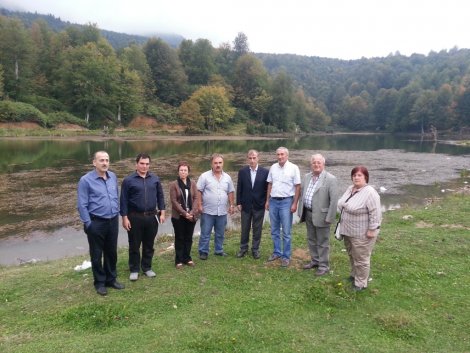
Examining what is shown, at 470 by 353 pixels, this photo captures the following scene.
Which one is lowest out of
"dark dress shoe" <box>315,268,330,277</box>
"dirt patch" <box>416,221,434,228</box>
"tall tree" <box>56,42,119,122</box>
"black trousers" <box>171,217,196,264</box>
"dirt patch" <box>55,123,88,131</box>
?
"dirt patch" <box>55,123,88,131</box>

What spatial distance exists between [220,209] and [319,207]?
86.1 inches

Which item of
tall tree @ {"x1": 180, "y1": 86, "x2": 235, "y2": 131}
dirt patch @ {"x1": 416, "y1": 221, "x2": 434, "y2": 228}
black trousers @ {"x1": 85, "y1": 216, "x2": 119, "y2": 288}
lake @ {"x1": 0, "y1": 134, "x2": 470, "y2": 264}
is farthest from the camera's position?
tall tree @ {"x1": 180, "y1": 86, "x2": 235, "y2": 131}

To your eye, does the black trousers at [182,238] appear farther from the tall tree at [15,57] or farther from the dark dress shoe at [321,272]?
the tall tree at [15,57]

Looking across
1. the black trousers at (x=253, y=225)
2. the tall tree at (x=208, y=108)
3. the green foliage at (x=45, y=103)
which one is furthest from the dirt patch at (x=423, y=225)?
the tall tree at (x=208, y=108)

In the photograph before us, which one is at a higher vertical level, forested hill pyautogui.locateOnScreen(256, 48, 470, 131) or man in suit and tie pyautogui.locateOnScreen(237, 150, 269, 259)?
forested hill pyautogui.locateOnScreen(256, 48, 470, 131)

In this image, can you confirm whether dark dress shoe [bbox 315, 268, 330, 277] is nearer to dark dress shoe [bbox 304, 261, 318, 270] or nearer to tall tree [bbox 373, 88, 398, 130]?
dark dress shoe [bbox 304, 261, 318, 270]

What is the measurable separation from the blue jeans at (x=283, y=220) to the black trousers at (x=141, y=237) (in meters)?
2.50

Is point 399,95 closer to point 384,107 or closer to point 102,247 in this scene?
point 384,107

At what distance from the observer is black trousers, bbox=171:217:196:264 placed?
779cm

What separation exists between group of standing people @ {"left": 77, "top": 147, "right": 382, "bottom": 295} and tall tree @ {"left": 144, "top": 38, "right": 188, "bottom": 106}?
87102mm

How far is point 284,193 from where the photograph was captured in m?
7.77

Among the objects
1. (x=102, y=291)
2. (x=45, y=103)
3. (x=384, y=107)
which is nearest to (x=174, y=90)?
(x=45, y=103)

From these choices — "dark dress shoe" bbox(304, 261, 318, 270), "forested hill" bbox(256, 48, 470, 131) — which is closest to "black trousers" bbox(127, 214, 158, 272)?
"dark dress shoe" bbox(304, 261, 318, 270)

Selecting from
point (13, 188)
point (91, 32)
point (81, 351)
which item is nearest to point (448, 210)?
point (81, 351)
